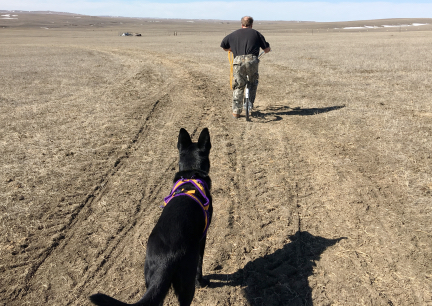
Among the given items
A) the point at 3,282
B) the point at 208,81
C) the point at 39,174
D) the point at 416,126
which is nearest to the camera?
the point at 3,282

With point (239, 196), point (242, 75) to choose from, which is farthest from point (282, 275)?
point (242, 75)

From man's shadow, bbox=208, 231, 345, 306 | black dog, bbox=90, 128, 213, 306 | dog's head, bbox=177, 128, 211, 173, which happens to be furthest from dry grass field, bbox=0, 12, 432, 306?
dog's head, bbox=177, 128, 211, 173

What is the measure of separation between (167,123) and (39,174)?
3.34 meters

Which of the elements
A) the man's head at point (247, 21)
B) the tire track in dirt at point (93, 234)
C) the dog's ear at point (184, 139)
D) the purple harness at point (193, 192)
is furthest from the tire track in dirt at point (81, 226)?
the man's head at point (247, 21)

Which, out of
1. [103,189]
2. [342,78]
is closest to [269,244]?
[103,189]

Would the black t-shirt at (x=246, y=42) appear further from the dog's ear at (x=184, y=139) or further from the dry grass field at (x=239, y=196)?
the dog's ear at (x=184, y=139)

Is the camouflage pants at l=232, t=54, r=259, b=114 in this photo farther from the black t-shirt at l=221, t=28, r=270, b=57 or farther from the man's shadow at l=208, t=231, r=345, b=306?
the man's shadow at l=208, t=231, r=345, b=306

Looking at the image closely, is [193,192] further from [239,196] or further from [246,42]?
[246,42]

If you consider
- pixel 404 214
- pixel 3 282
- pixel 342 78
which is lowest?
pixel 3 282

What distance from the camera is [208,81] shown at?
42.1 ft

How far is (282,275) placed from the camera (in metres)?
3.27

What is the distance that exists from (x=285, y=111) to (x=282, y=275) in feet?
20.9

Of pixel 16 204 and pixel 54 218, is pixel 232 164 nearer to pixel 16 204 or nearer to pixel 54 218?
pixel 54 218

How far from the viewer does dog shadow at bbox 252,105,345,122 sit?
8.49 metres
